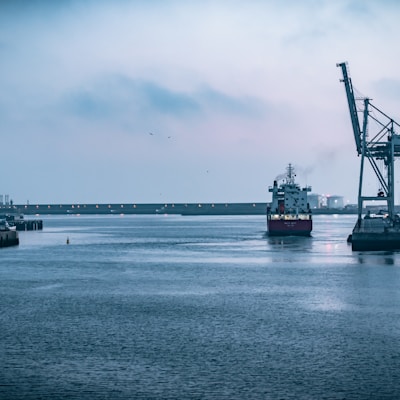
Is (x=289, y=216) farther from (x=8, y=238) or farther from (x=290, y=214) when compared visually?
(x=8, y=238)

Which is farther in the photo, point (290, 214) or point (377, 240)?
point (290, 214)

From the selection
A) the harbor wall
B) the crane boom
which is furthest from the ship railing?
the harbor wall

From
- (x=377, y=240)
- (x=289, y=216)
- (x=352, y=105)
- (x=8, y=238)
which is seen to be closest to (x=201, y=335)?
(x=377, y=240)

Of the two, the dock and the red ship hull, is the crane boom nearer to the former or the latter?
the red ship hull

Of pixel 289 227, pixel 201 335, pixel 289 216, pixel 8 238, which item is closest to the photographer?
pixel 201 335

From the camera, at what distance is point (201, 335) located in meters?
21.9

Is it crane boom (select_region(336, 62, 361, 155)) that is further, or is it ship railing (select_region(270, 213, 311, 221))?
ship railing (select_region(270, 213, 311, 221))

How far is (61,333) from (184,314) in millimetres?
5704

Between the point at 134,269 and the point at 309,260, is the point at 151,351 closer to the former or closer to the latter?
the point at 134,269

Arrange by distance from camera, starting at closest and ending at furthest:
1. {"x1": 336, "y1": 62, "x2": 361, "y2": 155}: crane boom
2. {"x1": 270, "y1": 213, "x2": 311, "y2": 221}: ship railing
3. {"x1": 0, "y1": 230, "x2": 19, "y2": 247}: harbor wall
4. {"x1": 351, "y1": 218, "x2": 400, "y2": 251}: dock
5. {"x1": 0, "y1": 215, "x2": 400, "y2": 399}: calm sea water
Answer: {"x1": 0, "y1": 215, "x2": 400, "y2": 399}: calm sea water → {"x1": 351, "y1": 218, "x2": 400, "y2": 251}: dock → {"x1": 0, "y1": 230, "x2": 19, "y2": 247}: harbor wall → {"x1": 336, "y1": 62, "x2": 361, "y2": 155}: crane boom → {"x1": 270, "y1": 213, "x2": 311, "y2": 221}: ship railing

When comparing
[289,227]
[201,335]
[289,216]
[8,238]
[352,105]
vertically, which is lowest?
[201,335]

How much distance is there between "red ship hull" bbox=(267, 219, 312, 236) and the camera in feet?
319

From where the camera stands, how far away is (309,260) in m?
54.3

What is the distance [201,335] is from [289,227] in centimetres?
7696
